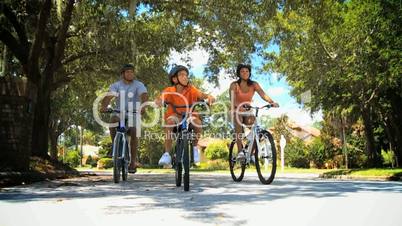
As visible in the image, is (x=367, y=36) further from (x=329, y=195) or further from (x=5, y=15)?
(x=329, y=195)

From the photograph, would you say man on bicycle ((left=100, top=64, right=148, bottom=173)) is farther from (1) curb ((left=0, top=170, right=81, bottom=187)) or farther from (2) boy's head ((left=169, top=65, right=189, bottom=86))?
(1) curb ((left=0, top=170, right=81, bottom=187))

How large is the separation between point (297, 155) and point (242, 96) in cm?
3891

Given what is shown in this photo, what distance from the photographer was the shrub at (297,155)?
45938 mm

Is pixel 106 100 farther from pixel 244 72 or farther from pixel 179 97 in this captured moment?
pixel 244 72

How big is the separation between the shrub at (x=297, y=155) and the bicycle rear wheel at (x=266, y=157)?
38083mm

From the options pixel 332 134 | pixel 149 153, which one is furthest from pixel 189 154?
pixel 149 153

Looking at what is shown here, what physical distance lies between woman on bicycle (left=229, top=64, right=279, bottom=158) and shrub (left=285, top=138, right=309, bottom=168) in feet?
124

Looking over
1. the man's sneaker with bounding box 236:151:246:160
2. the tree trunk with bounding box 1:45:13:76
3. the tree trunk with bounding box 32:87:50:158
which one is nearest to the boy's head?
the man's sneaker with bounding box 236:151:246:160

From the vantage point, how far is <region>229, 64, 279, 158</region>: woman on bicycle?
8.62 meters

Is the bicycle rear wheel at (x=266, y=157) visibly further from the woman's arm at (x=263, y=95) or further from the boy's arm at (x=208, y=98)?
the boy's arm at (x=208, y=98)

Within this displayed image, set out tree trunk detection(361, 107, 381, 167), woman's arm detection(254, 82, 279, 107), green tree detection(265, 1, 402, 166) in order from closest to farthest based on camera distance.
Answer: woman's arm detection(254, 82, 279, 107)
green tree detection(265, 1, 402, 166)
tree trunk detection(361, 107, 381, 167)

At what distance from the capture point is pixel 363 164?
38.8m

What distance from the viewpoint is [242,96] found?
28.6ft

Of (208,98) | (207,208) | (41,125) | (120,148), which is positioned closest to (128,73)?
(120,148)
